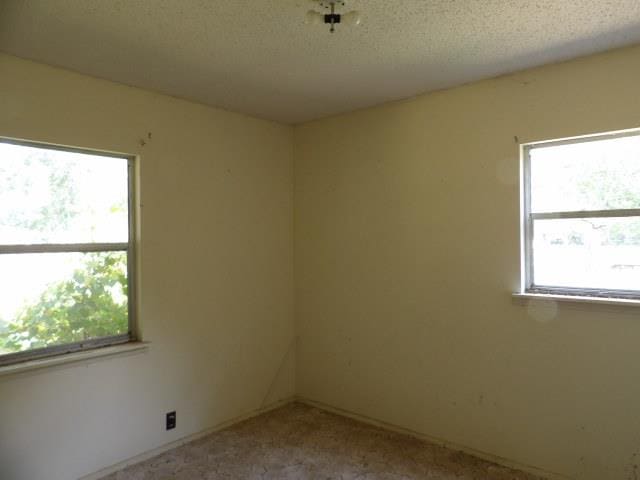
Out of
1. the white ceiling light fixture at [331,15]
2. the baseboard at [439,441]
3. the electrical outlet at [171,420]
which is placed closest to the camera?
the white ceiling light fixture at [331,15]

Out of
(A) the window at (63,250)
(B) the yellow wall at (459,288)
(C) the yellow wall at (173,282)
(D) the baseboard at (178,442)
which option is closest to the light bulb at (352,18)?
(B) the yellow wall at (459,288)

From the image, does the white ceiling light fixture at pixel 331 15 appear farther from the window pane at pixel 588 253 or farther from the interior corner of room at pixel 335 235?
the window pane at pixel 588 253

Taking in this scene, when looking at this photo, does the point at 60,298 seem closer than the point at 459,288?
Yes

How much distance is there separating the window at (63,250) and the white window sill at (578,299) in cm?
254

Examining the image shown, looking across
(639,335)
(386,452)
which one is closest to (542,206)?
(639,335)

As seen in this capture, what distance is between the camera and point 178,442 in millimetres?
3086

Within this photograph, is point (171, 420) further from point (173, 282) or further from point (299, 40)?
point (299, 40)

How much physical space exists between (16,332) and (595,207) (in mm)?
3350

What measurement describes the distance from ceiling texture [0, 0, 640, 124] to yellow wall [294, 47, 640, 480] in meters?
0.30

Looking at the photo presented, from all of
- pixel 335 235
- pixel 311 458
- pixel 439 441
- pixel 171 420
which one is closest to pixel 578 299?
pixel 439 441

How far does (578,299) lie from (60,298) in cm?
301

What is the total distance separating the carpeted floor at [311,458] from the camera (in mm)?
2688

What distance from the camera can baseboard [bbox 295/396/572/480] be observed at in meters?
2.62

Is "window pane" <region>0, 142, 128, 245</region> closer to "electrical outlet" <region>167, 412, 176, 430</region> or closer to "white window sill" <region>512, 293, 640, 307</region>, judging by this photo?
"electrical outlet" <region>167, 412, 176, 430</region>
